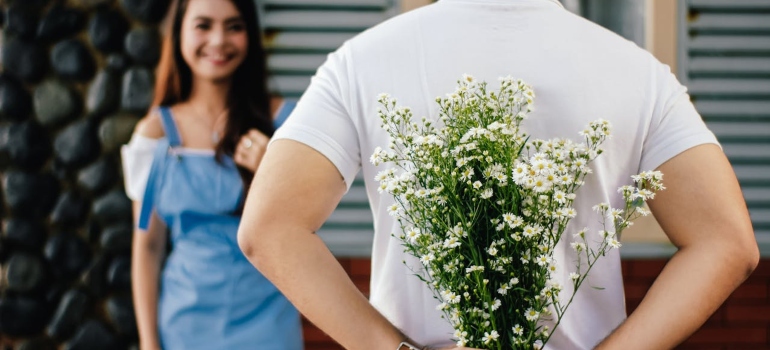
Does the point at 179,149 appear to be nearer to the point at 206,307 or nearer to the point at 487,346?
the point at 206,307

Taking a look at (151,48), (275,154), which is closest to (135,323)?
(151,48)

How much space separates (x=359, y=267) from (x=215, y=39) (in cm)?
148

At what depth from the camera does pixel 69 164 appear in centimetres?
442

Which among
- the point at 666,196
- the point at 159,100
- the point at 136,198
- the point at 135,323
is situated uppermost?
the point at 666,196

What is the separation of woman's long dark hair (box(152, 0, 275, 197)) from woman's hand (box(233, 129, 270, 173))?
0.05 meters

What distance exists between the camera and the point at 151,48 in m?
4.35

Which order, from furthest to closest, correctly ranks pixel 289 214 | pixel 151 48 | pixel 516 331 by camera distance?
1. pixel 151 48
2. pixel 289 214
3. pixel 516 331

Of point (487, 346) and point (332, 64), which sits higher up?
point (332, 64)

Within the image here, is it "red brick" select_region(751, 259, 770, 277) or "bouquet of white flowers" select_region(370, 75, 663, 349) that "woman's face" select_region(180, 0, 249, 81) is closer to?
"bouquet of white flowers" select_region(370, 75, 663, 349)

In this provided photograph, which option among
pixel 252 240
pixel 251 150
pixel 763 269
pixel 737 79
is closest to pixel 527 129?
pixel 252 240

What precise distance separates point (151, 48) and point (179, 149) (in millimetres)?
1428

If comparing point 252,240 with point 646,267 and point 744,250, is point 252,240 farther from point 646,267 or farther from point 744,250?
point 646,267

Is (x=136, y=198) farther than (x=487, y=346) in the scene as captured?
Yes

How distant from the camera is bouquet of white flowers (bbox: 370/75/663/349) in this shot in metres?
1.34
